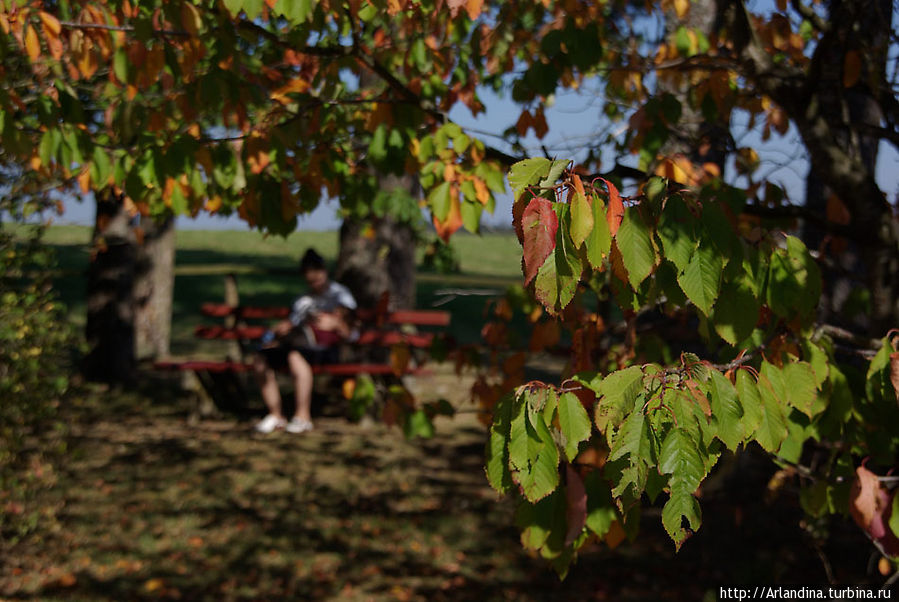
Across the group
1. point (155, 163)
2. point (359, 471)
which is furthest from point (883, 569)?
point (359, 471)

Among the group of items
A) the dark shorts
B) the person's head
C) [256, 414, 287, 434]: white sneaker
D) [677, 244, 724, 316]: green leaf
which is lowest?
[256, 414, 287, 434]: white sneaker

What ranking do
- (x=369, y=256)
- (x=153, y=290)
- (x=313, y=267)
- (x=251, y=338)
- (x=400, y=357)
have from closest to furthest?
(x=400, y=357) → (x=313, y=267) → (x=251, y=338) → (x=369, y=256) → (x=153, y=290)

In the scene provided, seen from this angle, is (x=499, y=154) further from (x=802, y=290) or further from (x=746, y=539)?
(x=746, y=539)

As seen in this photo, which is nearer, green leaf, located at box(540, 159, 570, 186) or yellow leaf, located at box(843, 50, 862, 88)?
green leaf, located at box(540, 159, 570, 186)

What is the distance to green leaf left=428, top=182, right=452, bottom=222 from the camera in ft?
10.3

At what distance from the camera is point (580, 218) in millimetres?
1685

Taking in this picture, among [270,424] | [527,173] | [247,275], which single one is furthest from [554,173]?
[247,275]

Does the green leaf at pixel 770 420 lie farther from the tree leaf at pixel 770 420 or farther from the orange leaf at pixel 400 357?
the orange leaf at pixel 400 357

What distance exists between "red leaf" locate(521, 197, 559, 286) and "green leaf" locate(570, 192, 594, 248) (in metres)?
0.04

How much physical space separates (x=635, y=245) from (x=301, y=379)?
5879 mm

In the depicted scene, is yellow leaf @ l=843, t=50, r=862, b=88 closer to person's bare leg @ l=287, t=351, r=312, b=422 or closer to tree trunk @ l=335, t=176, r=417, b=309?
person's bare leg @ l=287, t=351, r=312, b=422

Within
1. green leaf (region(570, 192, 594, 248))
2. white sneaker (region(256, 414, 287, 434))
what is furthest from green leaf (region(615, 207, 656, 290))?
white sneaker (region(256, 414, 287, 434))

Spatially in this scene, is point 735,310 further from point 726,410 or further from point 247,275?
point 247,275

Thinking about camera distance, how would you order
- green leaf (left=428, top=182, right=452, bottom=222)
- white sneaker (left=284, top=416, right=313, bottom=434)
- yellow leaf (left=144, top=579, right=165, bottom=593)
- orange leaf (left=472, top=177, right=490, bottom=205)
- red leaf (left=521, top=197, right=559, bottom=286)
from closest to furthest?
red leaf (left=521, top=197, right=559, bottom=286) → green leaf (left=428, top=182, right=452, bottom=222) → orange leaf (left=472, top=177, right=490, bottom=205) → yellow leaf (left=144, top=579, right=165, bottom=593) → white sneaker (left=284, top=416, right=313, bottom=434)
